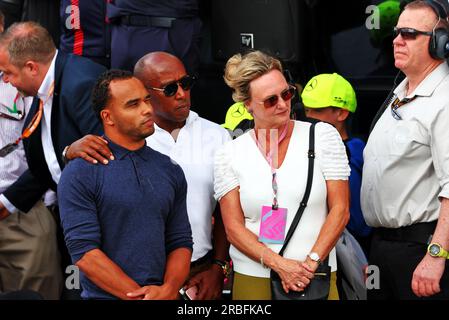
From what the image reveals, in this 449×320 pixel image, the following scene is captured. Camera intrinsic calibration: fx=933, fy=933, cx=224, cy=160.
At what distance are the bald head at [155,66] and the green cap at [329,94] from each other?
0.81 m

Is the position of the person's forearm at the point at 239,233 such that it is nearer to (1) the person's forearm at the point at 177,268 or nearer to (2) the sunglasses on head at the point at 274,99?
(1) the person's forearm at the point at 177,268

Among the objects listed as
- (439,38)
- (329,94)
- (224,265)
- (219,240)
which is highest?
(439,38)

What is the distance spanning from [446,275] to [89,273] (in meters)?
1.51

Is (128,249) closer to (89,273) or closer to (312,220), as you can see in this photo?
(89,273)

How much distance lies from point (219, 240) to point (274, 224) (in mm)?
499

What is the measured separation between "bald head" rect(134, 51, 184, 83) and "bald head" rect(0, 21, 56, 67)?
1.69 feet

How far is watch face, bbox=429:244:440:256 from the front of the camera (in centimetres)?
380

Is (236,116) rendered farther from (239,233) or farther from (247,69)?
(239,233)

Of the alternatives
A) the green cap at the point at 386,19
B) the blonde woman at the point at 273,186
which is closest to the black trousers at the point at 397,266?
the blonde woman at the point at 273,186

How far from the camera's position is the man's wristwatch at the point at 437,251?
3803 mm

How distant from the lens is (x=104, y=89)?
384 cm

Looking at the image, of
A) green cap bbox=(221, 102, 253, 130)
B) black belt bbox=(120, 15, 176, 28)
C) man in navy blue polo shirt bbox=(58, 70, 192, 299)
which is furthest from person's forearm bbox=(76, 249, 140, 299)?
black belt bbox=(120, 15, 176, 28)

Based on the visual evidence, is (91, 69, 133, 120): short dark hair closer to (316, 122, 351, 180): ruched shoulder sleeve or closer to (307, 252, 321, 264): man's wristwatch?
(316, 122, 351, 180): ruched shoulder sleeve

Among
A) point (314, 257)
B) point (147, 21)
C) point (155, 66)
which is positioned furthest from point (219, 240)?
point (147, 21)
